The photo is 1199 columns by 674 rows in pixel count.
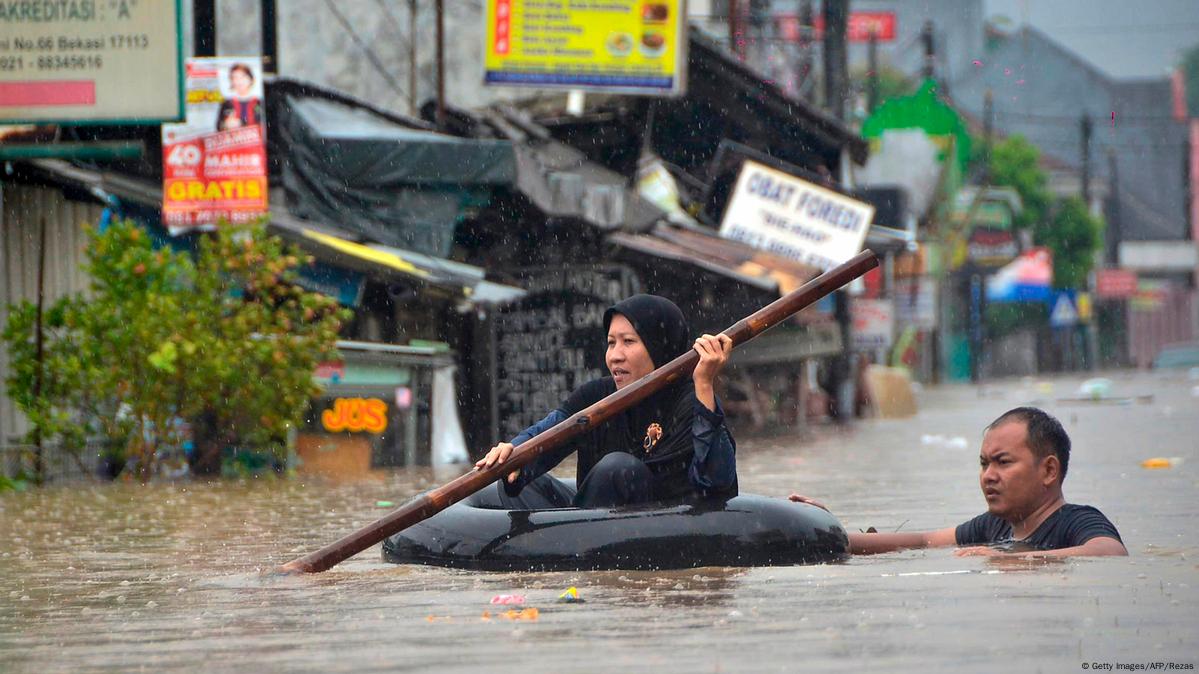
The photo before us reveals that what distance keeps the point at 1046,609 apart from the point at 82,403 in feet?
35.3

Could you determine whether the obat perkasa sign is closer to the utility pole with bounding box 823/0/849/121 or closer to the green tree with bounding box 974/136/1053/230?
the utility pole with bounding box 823/0/849/121

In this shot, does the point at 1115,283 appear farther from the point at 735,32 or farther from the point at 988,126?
the point at 735,32

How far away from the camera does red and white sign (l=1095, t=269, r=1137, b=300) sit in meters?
68.4

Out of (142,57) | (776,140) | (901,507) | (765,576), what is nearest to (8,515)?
(142,57)

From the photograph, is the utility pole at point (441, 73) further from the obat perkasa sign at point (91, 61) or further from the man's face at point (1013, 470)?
the man's face at point (1013, 470)

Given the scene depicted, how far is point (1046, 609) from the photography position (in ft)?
17.3

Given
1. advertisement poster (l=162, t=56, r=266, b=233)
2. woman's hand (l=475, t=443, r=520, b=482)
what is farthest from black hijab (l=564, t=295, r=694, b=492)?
advertisement poster (l=162, t=56, r=266, b=233)

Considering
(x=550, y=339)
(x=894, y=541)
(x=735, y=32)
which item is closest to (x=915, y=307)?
(x=735, y=32)

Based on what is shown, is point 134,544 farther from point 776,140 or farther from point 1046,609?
point 776,140

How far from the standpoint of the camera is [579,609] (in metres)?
5.55

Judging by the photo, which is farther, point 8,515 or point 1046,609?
point 8,515

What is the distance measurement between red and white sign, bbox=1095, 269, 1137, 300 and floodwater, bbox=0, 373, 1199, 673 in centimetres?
6072

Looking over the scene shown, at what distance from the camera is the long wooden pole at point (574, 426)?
648 cm
